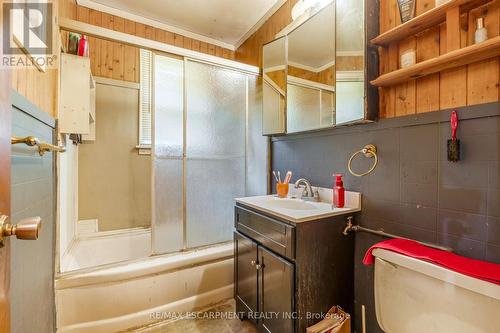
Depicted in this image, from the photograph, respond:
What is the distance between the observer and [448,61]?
0.97 m

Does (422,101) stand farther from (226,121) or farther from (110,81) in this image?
(110,81)

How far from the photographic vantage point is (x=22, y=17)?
0.82 metres

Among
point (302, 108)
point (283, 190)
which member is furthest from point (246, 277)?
point (302, 108)

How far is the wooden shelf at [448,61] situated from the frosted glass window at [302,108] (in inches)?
18.7

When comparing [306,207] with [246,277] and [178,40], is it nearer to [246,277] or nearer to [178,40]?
[246,277]

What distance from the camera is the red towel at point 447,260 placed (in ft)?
2.53

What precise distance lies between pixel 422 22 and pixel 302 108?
2.79ft

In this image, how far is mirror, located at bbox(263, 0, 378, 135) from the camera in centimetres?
132

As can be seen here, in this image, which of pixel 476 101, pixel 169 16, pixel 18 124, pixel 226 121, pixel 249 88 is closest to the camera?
pixel 18 124

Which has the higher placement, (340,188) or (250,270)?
(340,188)

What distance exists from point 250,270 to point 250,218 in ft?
1.13

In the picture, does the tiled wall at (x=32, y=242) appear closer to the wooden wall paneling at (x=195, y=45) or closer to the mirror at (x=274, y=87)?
the mirror at (x=274, y=87)

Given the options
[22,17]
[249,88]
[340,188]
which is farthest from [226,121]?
[22,17]

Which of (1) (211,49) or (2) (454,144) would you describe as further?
(1) (211,49)
